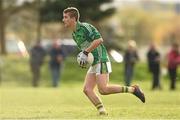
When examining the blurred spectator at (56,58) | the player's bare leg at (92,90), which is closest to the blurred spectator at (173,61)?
the blurred spectator at (56,58)

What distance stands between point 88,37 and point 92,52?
11.8 inches

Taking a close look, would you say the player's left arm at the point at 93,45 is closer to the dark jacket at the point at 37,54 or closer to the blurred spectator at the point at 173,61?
the blurred spectator at the point at 173,61

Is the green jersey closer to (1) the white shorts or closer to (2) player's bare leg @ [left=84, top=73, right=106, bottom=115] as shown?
(1) the white shorts

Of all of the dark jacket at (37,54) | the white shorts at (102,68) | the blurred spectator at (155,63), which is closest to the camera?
the white shorts at (102,68)

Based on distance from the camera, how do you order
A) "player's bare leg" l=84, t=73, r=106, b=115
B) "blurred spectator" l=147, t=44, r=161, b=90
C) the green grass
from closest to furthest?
"player's bare leg" l=84, t=73, r=106, b=115, the green grass, "blurred spectator" l=147, t=44, r=161, b=90

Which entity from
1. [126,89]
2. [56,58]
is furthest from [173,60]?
[126,89]

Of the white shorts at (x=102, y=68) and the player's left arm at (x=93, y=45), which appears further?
the white shorts at (x=102, y=68)

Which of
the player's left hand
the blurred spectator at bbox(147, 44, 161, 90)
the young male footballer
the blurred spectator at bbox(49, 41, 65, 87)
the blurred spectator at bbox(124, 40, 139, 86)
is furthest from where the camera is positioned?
the blurred spectator at bbox(124, 40, 139, 86)

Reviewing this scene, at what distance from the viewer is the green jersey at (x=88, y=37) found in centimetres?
1402

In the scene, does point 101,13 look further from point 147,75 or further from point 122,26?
point 122,26

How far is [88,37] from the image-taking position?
14055 millimetres

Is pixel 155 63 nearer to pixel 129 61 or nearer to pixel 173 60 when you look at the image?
pixel 129 61

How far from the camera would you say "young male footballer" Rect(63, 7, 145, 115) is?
14.0 m

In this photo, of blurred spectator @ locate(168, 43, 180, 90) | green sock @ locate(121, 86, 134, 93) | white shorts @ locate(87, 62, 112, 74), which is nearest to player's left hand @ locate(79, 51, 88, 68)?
white shorts @ locate(87, 62, 112, 74)
